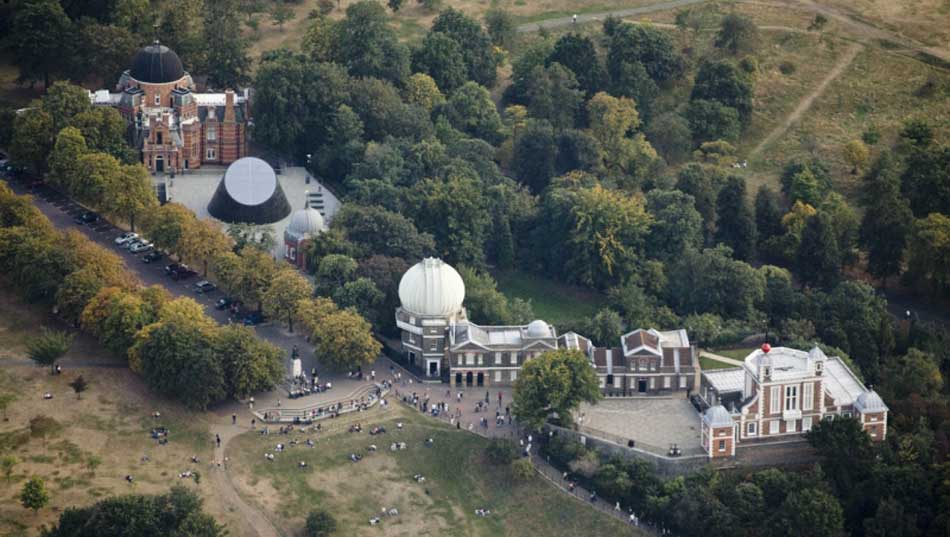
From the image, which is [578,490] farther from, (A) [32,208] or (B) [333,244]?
(A) [32,208]

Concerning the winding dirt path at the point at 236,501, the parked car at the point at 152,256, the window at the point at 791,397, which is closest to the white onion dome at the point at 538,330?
the window at the point at 791,397

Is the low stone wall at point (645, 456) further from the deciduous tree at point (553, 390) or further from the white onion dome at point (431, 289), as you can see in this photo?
the white onion dome at point (431, 289)

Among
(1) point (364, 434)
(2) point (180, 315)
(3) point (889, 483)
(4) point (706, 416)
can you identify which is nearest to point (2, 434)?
(2) point (180, 315)

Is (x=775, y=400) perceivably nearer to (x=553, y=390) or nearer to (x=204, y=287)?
(x=553, y=390)

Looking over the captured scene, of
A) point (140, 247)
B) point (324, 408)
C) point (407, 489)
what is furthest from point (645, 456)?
point (140, 247)

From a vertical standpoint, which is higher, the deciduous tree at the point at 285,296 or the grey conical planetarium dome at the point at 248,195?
the grey conical planetarium dome at the point at 248,195

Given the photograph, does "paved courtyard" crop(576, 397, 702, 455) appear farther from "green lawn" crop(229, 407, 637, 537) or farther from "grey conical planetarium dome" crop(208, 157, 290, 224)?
"grey conical planetarium dome" crop(208, 157, 290, 224)

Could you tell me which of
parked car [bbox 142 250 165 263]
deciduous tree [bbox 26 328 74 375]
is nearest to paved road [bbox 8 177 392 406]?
parked car [bbox 142 250 165 263]
